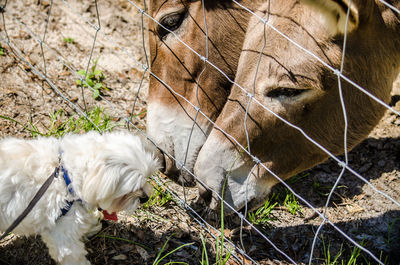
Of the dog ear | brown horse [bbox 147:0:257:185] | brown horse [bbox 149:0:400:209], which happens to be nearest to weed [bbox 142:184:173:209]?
brown horse [bbox 147:0:257:185]

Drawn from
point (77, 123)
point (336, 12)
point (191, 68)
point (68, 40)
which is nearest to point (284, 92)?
point (336, 12)

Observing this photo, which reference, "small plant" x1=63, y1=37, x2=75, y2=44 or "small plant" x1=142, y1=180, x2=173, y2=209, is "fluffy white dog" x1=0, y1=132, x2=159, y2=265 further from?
"small plant" x1=63, y1=37, x2=75, y2=44

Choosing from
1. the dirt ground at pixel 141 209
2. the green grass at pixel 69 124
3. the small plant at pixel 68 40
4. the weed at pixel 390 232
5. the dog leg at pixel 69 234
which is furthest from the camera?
the small plant at pixel 68 40

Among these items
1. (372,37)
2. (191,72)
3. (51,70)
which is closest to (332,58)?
(372,37)

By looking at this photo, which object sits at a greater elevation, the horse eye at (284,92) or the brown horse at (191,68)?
the brown horse at (191,68)

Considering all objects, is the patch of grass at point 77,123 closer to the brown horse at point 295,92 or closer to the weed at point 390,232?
the brown horse at point 295,92

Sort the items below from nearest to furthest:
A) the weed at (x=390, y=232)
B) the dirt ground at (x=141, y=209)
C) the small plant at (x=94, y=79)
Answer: the dirt ground at (x=141, y=209), the weed at (x=390, y=232), the small plant at (x=94, y=79)

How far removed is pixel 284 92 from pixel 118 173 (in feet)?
3.46

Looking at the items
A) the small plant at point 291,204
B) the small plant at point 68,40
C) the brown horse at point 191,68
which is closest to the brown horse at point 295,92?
the brown horse at point 191,68

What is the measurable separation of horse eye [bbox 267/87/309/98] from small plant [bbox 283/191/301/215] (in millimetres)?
Answer: 1147

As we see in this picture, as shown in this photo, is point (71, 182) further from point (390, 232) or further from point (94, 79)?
point (390, 232)

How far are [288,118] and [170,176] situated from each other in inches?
45.6

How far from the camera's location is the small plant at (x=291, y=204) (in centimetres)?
315

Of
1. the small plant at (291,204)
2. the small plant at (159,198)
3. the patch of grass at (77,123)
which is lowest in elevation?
the small plant at (291,204)
